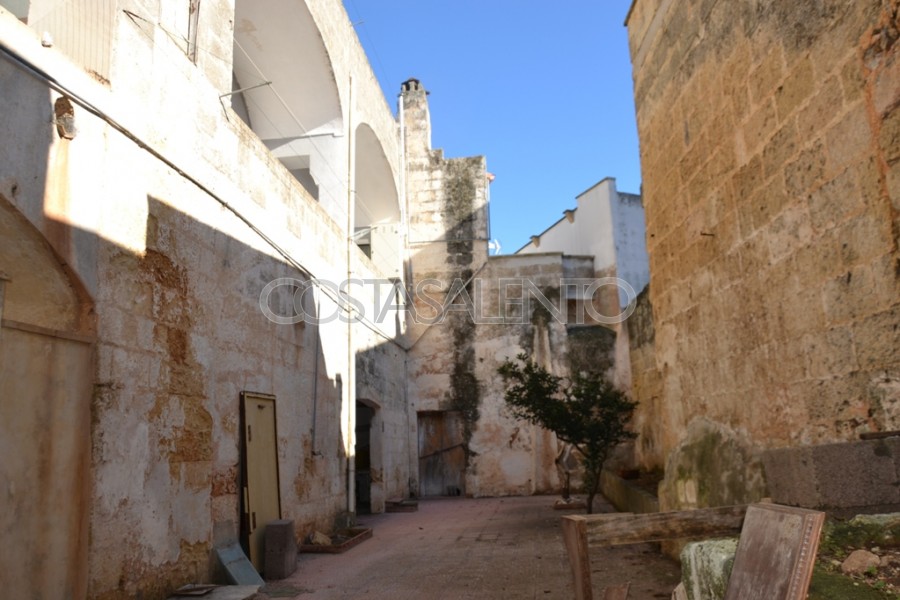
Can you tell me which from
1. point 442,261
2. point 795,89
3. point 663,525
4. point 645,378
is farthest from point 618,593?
point 442,261

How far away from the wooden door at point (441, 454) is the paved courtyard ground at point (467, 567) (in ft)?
16.7

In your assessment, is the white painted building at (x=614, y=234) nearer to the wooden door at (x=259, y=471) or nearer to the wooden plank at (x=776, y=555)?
the wooden door at (x=259, y=471)

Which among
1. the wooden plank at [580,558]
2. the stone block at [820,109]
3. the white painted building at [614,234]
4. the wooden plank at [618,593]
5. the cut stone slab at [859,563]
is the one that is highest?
the white painted building at [614,234]

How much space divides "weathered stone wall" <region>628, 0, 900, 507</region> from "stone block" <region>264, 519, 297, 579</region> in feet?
11.0

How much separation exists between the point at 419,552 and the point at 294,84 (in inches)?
254

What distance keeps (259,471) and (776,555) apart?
5324mm

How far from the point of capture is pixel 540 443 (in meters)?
14.1

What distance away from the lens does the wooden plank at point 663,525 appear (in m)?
2.96

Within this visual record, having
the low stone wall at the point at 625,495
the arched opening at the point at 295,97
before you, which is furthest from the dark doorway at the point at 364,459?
the arched opening at the point at 295,97

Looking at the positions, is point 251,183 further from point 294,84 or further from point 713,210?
point 713,210

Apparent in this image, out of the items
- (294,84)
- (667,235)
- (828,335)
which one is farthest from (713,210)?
(294,84)

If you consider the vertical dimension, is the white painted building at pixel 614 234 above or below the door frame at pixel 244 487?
above

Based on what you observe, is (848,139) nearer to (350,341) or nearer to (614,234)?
(350,341)

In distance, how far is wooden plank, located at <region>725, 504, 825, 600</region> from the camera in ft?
6.46
